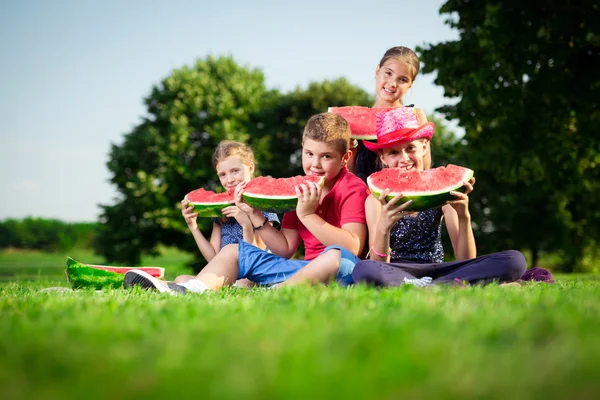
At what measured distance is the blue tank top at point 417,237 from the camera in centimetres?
588

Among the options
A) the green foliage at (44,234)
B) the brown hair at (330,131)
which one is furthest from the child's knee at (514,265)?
the green foliage at (44,234)

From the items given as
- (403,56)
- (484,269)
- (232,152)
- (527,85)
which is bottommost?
(484,269)

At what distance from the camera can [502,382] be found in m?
1.71

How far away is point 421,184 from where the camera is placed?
5.13 m

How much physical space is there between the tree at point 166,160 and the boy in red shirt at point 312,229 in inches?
844

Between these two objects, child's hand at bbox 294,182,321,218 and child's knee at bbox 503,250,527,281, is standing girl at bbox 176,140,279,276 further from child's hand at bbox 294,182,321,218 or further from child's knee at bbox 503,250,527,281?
child's knee at bbox 503,250,527,281

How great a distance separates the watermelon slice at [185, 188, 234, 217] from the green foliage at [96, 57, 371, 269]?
1822 centimetres

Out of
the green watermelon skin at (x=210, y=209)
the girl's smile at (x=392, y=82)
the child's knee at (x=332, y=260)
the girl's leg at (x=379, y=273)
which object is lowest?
the girl's leg at (x=379, y=273)

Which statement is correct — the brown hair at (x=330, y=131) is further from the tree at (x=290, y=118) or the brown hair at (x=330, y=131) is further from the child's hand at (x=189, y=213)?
the tree at (x=290, y=118)

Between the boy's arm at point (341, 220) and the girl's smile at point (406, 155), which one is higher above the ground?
the girl's smile at point (406, 155)

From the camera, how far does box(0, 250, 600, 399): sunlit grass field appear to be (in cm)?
162

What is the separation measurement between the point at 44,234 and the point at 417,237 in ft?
169

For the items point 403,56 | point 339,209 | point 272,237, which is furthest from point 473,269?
Answer: point 403,56

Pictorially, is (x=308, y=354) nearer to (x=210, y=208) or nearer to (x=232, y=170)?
(x=210, y=208)
